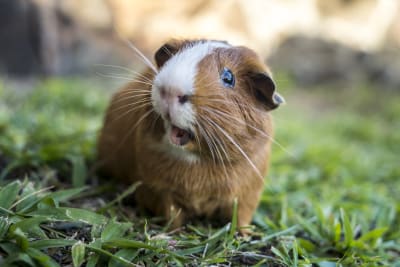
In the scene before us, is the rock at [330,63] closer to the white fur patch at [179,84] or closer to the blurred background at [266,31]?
the blurred background at [266,31]

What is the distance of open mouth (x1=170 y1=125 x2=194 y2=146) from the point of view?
9.00 ft

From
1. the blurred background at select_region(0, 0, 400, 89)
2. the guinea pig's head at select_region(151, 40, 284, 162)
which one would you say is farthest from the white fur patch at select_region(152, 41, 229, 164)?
the blurred background at select_region(0, 0, 400, 89)

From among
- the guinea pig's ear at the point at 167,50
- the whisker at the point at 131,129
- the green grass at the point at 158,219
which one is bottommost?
the green grass at the point at 158,219

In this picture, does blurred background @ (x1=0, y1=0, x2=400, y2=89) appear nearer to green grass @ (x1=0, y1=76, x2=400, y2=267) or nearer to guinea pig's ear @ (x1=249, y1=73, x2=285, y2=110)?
green grass @ (x1=0, y1=76, x2=400, y2=267)

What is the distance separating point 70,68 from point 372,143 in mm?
7407

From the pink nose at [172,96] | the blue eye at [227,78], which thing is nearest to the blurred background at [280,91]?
the blue eye at [227,78]

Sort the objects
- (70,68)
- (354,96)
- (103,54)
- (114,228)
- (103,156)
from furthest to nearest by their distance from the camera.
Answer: (354,96) < (103,54) < (70,68) < (103,156) < (114,228)

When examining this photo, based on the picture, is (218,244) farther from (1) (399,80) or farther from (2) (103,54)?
(1) (399,80)

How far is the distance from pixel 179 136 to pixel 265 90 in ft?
1.96

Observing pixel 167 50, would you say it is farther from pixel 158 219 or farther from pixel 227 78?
pixel 158 219

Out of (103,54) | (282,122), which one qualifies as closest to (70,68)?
(103,54)

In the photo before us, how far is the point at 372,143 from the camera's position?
9.00m

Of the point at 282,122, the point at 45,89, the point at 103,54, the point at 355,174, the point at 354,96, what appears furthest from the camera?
the point at 354,96

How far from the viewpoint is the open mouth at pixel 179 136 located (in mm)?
2744
